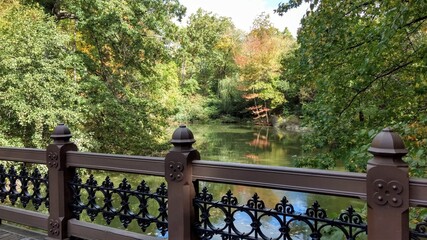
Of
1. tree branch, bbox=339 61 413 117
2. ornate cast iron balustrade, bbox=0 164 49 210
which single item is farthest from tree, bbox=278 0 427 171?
ornate cast iron balustrade, bbox=0 164 49 210

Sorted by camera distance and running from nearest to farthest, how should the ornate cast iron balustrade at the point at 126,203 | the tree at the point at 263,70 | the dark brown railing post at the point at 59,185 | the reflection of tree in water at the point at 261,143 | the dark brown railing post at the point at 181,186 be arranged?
the dark brown railing post at the point at 181,186 < the ornate cast iron balustrade at the point at 126,203 < the dark brown railing post at the point at 59,185 < the reflection of tree in water at the point at 261,143 < the tree at the point at 263,70

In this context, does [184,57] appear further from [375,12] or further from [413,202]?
[413,202]

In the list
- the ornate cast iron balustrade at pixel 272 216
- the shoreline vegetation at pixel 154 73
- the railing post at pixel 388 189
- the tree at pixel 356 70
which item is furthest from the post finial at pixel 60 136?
the tree at pixel 356 70

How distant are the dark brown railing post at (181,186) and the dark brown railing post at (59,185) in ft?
3.39

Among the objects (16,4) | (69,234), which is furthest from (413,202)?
(16,4)

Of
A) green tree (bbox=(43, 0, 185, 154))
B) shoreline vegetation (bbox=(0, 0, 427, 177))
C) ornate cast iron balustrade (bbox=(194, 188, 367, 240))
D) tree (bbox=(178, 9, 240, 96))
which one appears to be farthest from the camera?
tree (bbox=(178, 9, 240, 96))

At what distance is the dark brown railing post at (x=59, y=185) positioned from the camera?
8.91 ft

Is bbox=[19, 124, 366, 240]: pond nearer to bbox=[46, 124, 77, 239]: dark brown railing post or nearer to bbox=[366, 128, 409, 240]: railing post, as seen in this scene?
bbox=[366, 128, 409, 240]: railing post

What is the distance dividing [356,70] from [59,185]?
3.31 m

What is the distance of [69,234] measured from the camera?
8.95 ft

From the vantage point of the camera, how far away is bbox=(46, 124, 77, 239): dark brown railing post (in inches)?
107

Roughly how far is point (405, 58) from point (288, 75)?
1.71 meters

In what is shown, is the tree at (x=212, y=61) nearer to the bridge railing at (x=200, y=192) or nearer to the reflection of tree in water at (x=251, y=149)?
the reflection of tree in water at (x=251, y=149)

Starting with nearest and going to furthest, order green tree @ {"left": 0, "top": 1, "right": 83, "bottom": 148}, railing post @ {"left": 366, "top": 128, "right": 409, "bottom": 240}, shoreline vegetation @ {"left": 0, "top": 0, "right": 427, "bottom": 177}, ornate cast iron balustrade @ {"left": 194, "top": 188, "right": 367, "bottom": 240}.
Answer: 1. railing post @ {"left": 366, "top": 128, "right": 409, "bottom": 240}
2. ornate cast iron balustrade @ {"left": 194, "top": 188, "right": 367, "bottom": 240}
3. shoreline vegetation @ {"left": 0, "top": 0, "right": 427, "bottom": 177}
4. green tree @ {"left": 0, "top": 1, "right": 83, "bottom": 148}
